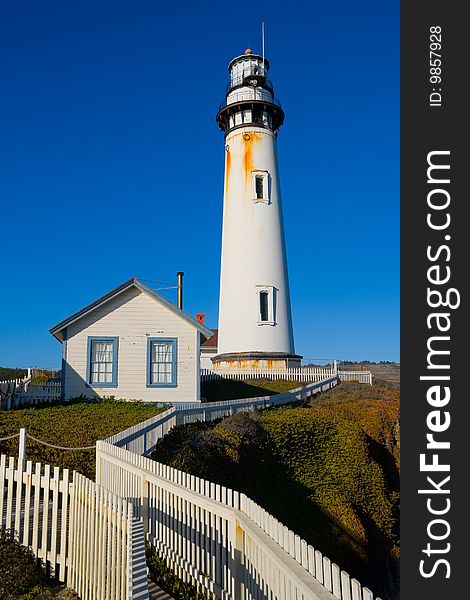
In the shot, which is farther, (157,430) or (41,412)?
(41,412)

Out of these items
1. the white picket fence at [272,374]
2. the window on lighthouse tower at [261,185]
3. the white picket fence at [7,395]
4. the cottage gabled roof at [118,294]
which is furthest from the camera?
the window on lighthouse tower at [261,185]

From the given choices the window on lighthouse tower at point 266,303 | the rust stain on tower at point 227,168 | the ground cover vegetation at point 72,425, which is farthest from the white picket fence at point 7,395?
the rust stain on tower at point 227,168

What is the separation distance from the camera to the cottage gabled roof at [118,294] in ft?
58.8

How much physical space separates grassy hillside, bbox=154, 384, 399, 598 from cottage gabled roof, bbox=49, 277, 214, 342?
4321 millimetres

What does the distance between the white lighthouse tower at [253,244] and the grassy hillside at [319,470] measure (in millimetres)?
7869

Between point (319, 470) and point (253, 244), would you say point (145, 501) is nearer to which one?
point (319, 470)

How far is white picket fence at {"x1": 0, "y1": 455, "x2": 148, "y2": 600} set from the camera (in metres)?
4.41

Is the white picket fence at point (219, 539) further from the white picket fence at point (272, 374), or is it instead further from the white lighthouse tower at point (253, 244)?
the white lighthouse tower at point (253, 244)

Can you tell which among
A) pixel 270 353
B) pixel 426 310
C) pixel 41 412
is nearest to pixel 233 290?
pixel 270 353

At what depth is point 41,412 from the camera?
15.1 metres

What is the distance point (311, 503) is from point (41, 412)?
853 centimetres

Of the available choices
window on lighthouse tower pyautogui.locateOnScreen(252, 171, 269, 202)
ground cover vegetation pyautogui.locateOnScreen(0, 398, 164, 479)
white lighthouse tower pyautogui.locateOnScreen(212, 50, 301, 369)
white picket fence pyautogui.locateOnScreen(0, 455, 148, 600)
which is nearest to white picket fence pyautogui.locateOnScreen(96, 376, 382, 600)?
white picket fence pyautogui.locateOnScreen(0, 455, 148, 600)

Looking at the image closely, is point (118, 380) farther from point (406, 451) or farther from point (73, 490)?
point (406, 451)

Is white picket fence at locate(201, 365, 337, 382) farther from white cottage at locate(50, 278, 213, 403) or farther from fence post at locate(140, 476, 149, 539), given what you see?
fence post at locate(140, 476, 149, 539)
